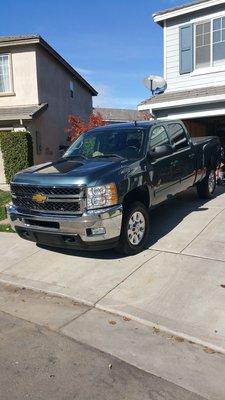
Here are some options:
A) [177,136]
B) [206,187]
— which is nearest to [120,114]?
[206,187]

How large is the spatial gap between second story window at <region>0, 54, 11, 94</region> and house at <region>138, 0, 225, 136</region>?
24.6 ft

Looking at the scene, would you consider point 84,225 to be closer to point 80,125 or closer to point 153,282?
point 153,282

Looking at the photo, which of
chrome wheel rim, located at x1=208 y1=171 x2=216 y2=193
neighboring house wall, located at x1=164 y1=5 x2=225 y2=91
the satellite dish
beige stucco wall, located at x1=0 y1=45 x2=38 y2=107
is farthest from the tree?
chrome wheel rim, located at x1=208 y1=171 x2=216 y2=193

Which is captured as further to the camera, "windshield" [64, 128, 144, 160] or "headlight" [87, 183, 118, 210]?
"windshield" [64, 128, 144, 160]

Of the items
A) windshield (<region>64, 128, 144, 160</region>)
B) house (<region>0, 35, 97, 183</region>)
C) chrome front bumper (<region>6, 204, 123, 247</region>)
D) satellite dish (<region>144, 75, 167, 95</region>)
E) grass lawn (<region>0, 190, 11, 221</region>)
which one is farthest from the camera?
house (<region>0, 35, 97, 183</region>)

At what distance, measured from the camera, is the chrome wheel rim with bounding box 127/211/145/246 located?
613cm

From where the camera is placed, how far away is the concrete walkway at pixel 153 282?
13.5 ft

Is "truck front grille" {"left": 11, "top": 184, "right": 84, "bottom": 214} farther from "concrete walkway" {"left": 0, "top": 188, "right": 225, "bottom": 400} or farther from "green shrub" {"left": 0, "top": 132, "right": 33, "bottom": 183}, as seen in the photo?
"green shrub" {"left": 0, "top": 132, "right": 33, "bottom": 183}

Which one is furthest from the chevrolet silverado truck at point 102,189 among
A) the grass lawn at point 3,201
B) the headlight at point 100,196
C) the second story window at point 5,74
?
the second story window at point 5,74

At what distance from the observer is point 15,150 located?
16.2 meters

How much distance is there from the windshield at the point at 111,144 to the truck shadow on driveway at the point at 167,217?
1506 mm

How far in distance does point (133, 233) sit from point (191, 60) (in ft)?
26.9

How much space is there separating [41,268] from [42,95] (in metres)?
13.5

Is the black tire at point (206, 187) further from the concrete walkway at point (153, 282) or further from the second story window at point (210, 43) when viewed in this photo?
the second story window at point (210, 43)
